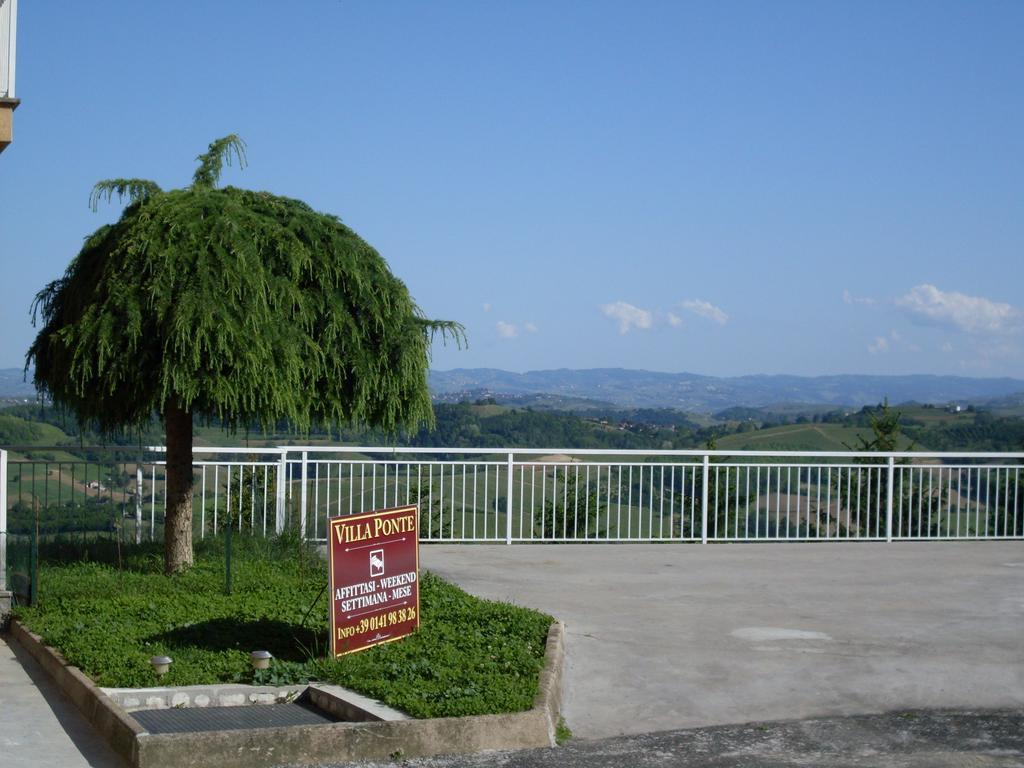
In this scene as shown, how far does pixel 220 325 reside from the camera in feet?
31.4

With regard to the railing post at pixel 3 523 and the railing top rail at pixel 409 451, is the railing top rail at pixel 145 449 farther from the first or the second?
the railing post at pixel 3 523

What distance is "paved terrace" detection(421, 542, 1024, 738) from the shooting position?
773cm

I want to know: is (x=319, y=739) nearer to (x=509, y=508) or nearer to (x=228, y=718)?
(x=228, y=718)

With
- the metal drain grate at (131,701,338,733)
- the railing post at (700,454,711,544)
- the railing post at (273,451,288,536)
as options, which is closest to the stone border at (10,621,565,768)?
the metal drain grate at (131,701,338,733)

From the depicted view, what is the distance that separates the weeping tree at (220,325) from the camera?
380 inches

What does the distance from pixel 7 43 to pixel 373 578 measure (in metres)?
6.01

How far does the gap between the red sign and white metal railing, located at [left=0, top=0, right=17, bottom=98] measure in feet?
17.6

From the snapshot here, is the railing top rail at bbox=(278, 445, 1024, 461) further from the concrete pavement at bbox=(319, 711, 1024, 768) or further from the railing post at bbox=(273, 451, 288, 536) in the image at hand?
the concrete pavement at bbox=(319, 711, 1024, 768)

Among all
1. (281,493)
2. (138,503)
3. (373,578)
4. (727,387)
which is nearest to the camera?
(373,578)

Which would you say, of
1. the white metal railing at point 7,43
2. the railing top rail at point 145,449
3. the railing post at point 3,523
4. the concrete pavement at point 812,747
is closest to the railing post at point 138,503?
the railing top rail at point 145,449

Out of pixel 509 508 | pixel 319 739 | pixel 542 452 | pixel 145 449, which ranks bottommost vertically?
pixel 319 739

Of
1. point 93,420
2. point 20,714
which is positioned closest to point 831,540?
point 93,420

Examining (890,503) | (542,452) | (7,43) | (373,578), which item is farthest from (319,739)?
(890,503)

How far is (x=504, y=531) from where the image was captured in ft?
49.8
